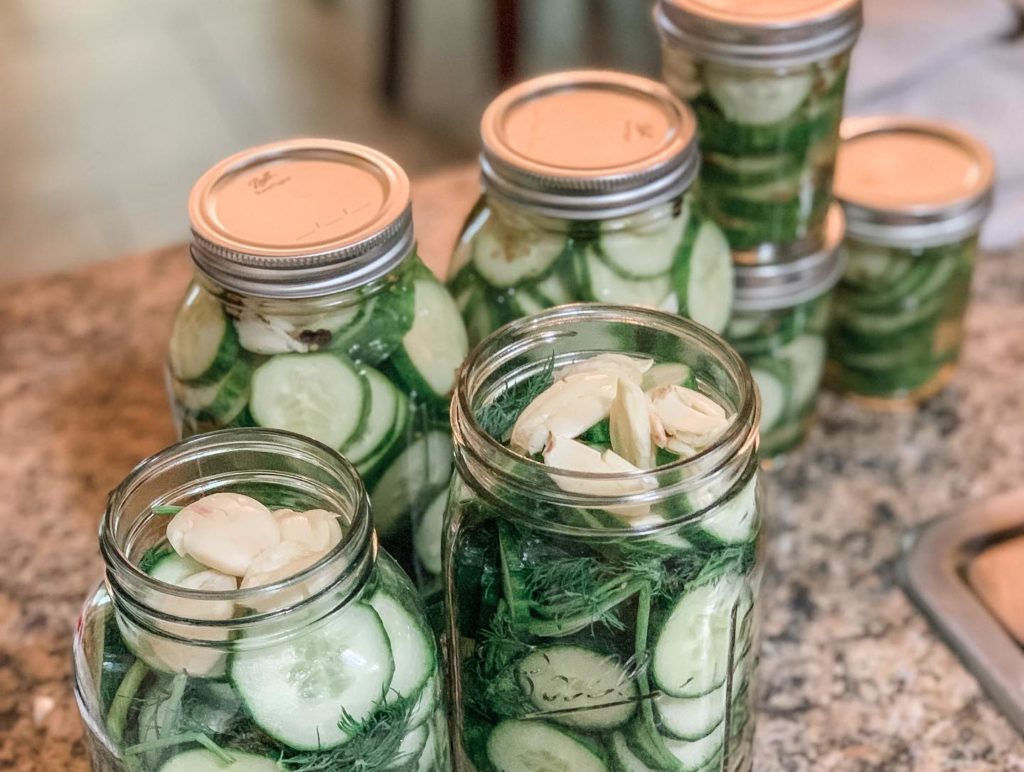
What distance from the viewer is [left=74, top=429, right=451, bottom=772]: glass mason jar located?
0.51 m

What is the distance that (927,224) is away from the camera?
0.99m

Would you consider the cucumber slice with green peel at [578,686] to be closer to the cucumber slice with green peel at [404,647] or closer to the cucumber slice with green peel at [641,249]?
the cucumber slice with green peel at [404,647]

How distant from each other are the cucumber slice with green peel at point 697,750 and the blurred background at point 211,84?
1.88 metres

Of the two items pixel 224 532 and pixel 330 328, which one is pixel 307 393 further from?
pixel 224 532

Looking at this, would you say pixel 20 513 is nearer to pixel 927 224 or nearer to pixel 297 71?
pixel 927 224

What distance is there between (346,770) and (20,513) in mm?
524

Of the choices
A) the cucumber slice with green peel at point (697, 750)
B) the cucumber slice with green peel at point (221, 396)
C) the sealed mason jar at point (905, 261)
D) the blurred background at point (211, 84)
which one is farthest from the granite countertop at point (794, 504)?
the blurred background at point (211, 84)

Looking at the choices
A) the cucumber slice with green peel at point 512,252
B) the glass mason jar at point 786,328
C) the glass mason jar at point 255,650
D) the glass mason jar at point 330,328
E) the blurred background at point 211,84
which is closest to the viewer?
the glass mason jar at point 255,650

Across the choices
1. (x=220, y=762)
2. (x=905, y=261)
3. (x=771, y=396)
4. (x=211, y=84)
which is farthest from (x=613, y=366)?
(x=211, y=84)

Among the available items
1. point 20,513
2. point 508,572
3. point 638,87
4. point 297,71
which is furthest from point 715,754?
point 297,71

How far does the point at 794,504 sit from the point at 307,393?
17.9 inches

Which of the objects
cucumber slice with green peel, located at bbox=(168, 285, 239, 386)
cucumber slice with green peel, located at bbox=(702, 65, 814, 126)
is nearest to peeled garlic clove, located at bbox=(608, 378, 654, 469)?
cucumber slice with green peel, located at bbox=(168, 285, 239, 386)

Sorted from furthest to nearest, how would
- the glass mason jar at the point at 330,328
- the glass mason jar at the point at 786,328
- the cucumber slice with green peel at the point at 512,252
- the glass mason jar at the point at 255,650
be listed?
1. the glass mason jar at the point at 786,328
2. the cucumber slice with green peel at the point at 512,252
3. the glass mason jar at the point at 330,328
4. the glass mason jar at the point at 255,650

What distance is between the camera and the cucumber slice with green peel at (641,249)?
0.74m
